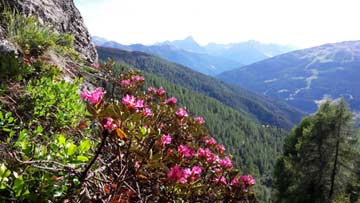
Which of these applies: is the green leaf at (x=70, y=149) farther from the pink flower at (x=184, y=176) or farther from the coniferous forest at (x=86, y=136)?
the pink flower at (x=184, y=176)

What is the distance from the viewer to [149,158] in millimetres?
2516

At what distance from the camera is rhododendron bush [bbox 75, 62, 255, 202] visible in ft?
7.17

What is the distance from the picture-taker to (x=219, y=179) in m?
4.27

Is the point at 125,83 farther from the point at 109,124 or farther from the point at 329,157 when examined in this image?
the point at 329,157

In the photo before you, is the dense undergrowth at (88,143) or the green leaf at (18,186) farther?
the dense undergrowth at (88,143)

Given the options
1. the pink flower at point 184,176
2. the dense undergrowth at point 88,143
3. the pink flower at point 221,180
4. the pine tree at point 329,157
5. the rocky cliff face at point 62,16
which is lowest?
the pine tree at point 329,157

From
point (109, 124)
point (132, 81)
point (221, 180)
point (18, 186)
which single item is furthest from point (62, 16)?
point (18, 186)

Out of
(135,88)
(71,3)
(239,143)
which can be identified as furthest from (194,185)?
(239,143)

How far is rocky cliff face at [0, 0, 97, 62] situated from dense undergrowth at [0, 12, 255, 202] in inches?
34.0

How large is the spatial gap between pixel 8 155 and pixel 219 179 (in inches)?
102

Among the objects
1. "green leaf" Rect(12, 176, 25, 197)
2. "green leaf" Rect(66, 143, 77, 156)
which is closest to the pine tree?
"green leaf" Rect(66, 143, 77, 156)

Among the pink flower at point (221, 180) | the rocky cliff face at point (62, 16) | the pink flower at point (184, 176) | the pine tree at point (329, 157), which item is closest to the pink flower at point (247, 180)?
the pink flower at point (221, 180)

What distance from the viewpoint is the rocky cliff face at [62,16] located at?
6.08 m

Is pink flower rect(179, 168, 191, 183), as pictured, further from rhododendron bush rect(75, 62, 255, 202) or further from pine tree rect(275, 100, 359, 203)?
pine tree rect(275, 100, 359, 203)
